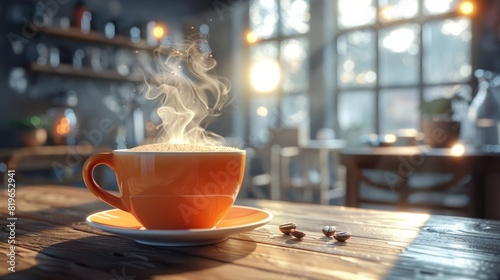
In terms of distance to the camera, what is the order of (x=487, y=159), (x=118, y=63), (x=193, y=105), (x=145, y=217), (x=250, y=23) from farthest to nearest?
(x=250, y=23) → (x=118, y=63) → (x=487, y=159) → (x=193, y=105) → (x=145, y=217)

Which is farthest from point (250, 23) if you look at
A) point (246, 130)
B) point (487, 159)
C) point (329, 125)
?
point (487, 159)

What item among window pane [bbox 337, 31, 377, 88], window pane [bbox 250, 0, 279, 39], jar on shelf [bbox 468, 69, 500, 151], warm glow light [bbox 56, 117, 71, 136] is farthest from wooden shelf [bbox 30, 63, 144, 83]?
jar on shelf [bbox 468, 69, 500, 151]

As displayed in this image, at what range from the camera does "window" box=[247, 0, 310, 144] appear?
508 centimetres

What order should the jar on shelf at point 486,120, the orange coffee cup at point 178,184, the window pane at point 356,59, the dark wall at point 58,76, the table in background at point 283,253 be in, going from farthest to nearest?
the window pane at point 356,59 < the dark wall at point 58,76 < the jar on shelf at point 486,120 < the orange coffee cup at point 178,184 < the table in background at point 283,253

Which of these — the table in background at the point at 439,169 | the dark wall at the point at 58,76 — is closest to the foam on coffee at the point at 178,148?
the table in background at the point at 439,169

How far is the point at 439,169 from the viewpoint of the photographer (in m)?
1.65

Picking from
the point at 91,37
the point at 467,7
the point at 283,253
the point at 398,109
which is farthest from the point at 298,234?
the point at 398,109

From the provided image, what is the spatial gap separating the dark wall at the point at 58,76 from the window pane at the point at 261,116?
124 centimetres

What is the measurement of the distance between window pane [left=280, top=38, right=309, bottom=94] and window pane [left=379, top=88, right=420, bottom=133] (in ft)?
2.87

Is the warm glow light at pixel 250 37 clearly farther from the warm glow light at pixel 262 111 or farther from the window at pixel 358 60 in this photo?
the warm glow light at pixel 262 111

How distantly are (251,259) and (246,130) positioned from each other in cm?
526

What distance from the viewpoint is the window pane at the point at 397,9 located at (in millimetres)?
4328

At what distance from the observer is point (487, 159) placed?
5.28 ft

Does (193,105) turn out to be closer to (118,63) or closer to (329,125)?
(118,63)
